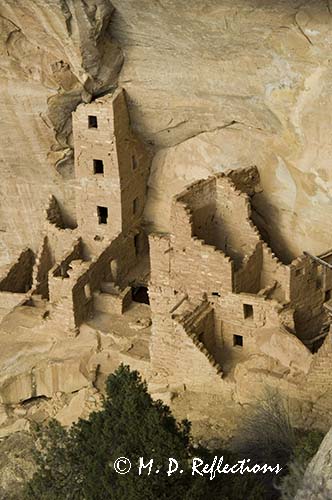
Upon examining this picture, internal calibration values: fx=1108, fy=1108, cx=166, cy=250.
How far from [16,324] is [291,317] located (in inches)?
171

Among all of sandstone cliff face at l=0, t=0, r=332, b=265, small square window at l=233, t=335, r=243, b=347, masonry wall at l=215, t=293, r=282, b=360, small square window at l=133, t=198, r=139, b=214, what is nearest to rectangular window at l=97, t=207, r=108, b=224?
small square window at l=133, t=198, r=139, b=214

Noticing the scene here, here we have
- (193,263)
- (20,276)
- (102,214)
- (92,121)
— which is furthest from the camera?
(20,276)

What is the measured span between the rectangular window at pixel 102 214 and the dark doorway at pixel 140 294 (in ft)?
3.75

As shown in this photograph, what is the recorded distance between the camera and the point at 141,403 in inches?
457

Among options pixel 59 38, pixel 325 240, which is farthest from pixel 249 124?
pixel 59 38

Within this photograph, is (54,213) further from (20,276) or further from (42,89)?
(42,89)

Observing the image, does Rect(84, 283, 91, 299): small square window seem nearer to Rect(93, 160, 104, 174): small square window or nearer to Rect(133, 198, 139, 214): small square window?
Rect(133, 198, 139, 214): small square window

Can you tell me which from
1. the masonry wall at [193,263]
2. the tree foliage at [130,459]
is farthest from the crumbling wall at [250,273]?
the tree foliage at [130,459]

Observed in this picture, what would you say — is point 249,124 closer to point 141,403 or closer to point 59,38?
point 59,38

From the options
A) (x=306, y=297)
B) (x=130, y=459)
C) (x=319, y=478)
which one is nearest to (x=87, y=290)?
(x=306, y=297)

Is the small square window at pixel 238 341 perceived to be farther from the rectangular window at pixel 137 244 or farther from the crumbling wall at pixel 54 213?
the crumbling wall at pixel 54 213

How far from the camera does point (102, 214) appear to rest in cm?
1722

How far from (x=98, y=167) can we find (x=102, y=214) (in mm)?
785

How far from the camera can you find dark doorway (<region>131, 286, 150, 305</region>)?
17406 millimetres
